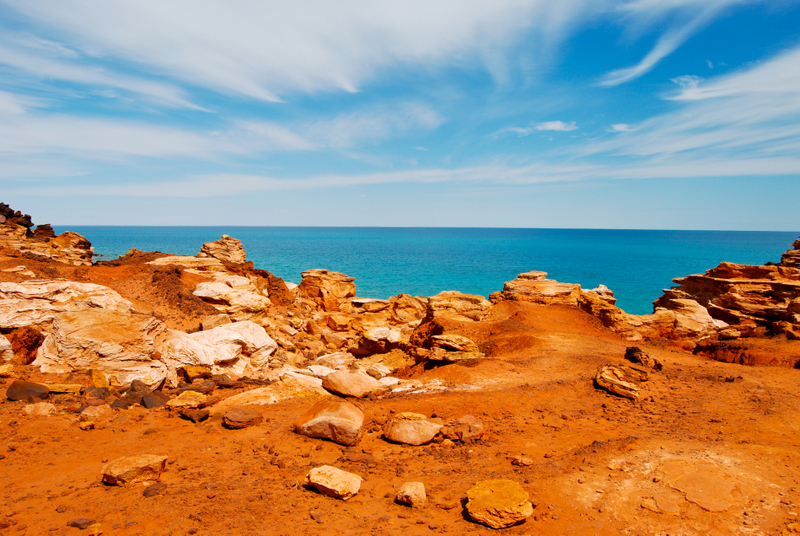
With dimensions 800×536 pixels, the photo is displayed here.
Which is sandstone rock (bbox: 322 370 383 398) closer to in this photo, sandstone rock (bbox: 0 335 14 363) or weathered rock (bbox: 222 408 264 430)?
weathered rock (bbox: 222 408 264 430)

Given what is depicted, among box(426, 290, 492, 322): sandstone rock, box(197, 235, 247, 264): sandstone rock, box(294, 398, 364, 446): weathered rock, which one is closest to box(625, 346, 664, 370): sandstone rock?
box(426, 290, 492, 322): sandstone rock

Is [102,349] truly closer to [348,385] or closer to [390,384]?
[348,385]

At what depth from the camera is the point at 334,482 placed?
5.91 meters

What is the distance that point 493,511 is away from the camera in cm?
528

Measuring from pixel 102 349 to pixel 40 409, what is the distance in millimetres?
2741

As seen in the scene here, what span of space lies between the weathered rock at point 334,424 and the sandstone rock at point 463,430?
175 cm

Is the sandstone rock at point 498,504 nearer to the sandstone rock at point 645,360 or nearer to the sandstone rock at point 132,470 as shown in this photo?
the sandstone rock at point 132,470

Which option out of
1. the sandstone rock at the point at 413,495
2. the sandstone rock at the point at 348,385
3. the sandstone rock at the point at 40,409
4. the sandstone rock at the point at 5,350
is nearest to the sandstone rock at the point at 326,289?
the sandstone rock at the point at 348,385

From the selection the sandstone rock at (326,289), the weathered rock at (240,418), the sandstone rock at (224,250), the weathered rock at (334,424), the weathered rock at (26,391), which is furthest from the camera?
the sandstone rock at (326,289)

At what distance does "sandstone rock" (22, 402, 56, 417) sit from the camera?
7.85 m

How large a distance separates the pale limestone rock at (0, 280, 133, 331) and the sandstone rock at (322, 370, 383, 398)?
23.8 feet

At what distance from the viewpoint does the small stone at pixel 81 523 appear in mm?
4816

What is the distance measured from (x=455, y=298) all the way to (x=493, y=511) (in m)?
13.0

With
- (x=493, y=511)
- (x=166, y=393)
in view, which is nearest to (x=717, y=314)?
(x=493, y=511)
